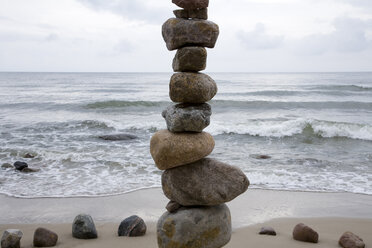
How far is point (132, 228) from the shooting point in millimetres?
6773

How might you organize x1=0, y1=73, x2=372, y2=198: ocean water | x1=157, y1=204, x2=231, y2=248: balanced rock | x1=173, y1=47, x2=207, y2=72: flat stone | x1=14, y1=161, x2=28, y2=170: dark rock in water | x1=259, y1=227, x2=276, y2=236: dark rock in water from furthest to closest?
x1=14, y1=161, x2=28, y2=170: dark rock in water
x1=0, y1=73, x2=372, y2=198: ocean water
x1=259, y1=227, x2=276, y2=236: dark rock in water
x1=173, y1=47, x2=207, y2=72: flat stone
x1=157, y1=204, x2=231, y2=248: balanced rock

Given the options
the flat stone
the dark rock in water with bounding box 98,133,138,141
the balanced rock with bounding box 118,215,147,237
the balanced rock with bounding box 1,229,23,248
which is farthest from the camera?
the dark rock in water with bounding box 98,133,138,141

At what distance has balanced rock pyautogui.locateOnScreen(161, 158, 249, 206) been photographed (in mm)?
5145

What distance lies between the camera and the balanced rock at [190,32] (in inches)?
200

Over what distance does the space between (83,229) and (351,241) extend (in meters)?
4.78

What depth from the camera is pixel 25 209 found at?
→ 27.8 feet

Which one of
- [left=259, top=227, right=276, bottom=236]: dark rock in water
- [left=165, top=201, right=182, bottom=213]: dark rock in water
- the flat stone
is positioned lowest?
[left=259, top=227, right=276, bottom=236]: dark rock in water

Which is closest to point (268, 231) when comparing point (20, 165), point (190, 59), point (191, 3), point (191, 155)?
point (191, 155)

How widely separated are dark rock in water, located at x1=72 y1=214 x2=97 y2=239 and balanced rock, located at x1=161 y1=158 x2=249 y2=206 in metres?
2.21

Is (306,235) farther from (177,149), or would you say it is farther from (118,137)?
(118,137)

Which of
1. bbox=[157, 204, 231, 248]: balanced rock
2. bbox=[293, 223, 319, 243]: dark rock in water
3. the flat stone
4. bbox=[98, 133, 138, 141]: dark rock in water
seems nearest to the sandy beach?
bbox=[293, 223, 319, 243]: dark rock in water

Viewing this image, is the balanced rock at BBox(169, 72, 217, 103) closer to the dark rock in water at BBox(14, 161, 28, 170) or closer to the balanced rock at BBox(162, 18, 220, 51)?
the balanced rock at BBox(162, 18, 220, 51)

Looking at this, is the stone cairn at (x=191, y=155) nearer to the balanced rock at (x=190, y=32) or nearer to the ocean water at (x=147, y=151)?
the balanced rock at (x=190, y=32)

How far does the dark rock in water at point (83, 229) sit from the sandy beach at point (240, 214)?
0.14 meters
